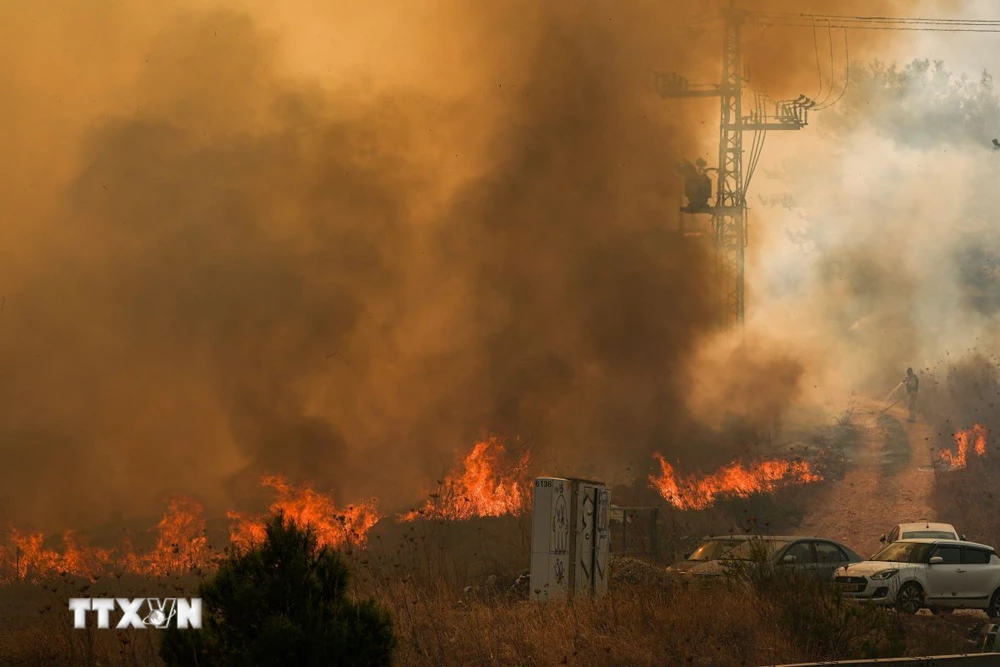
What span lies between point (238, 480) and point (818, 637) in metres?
19.5

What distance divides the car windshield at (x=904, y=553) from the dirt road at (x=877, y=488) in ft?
33.4

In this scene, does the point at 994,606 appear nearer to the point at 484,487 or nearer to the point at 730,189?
the point at 484,487

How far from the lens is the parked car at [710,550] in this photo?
2056cm

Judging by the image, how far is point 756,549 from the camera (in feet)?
54.1

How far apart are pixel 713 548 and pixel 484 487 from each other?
10757 mm

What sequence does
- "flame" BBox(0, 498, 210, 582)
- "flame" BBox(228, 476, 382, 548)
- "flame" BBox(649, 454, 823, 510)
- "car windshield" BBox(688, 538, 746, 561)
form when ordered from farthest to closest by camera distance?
"flame" BBox(649, 454, 823, 510) → "flame" BBox(228, 476, 382, 548) → "flame" BBox(0, 498, 210, 582) → "car windshield" BBox(688, 538, 746, 561)

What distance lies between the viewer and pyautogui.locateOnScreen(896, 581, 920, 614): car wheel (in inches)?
760

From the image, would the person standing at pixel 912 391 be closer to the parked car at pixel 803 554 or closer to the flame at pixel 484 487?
the flame at pixel 484 487

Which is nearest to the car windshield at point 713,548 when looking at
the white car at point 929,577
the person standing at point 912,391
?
the white car at point 929,577

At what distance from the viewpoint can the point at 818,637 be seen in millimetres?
13859

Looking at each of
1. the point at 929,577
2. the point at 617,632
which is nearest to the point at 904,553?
the point at 929,577

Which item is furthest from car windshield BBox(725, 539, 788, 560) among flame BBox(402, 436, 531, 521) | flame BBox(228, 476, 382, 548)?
flame BBox(402, 436, 531, 521)

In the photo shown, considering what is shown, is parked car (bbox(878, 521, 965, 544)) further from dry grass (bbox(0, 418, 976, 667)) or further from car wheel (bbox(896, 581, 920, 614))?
dry grass (bbox(0, 418, 976, 667))

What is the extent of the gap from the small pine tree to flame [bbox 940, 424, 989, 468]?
34.0m
